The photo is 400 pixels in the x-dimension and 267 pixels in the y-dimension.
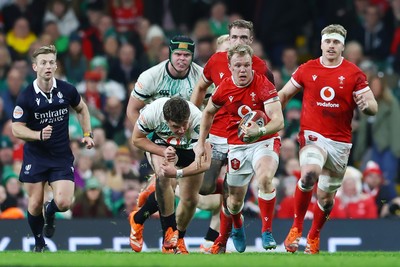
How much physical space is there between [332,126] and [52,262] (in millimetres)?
3896

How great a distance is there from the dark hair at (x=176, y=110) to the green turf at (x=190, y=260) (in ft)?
5.08

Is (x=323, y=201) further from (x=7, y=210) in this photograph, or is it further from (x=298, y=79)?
(x=7, y=210)

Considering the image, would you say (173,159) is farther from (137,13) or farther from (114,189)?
(137,13)

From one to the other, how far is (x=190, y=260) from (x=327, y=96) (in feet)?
9.45

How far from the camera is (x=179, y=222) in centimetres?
1778

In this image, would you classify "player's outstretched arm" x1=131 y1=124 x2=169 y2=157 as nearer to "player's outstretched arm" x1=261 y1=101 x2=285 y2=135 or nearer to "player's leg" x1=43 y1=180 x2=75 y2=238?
"player's leg" x1=43 y1=180 x2=75 y2=238

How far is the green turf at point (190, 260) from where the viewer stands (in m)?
14.8

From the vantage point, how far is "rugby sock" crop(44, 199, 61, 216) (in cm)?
1769

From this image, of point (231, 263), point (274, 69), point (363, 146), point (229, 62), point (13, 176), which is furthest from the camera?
point (274, 69)

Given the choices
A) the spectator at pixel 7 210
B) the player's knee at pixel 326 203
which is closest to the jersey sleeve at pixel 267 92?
the player's knee at pixel 326 203

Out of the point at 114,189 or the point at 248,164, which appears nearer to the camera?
the point at 248,164

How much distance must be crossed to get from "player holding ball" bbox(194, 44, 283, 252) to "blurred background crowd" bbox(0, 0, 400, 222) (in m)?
4.38

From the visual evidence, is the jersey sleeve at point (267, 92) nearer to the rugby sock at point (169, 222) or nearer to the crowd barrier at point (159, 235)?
the rugby sock at point (169, 222)

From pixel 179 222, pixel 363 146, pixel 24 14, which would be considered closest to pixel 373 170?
pixel 363 146
